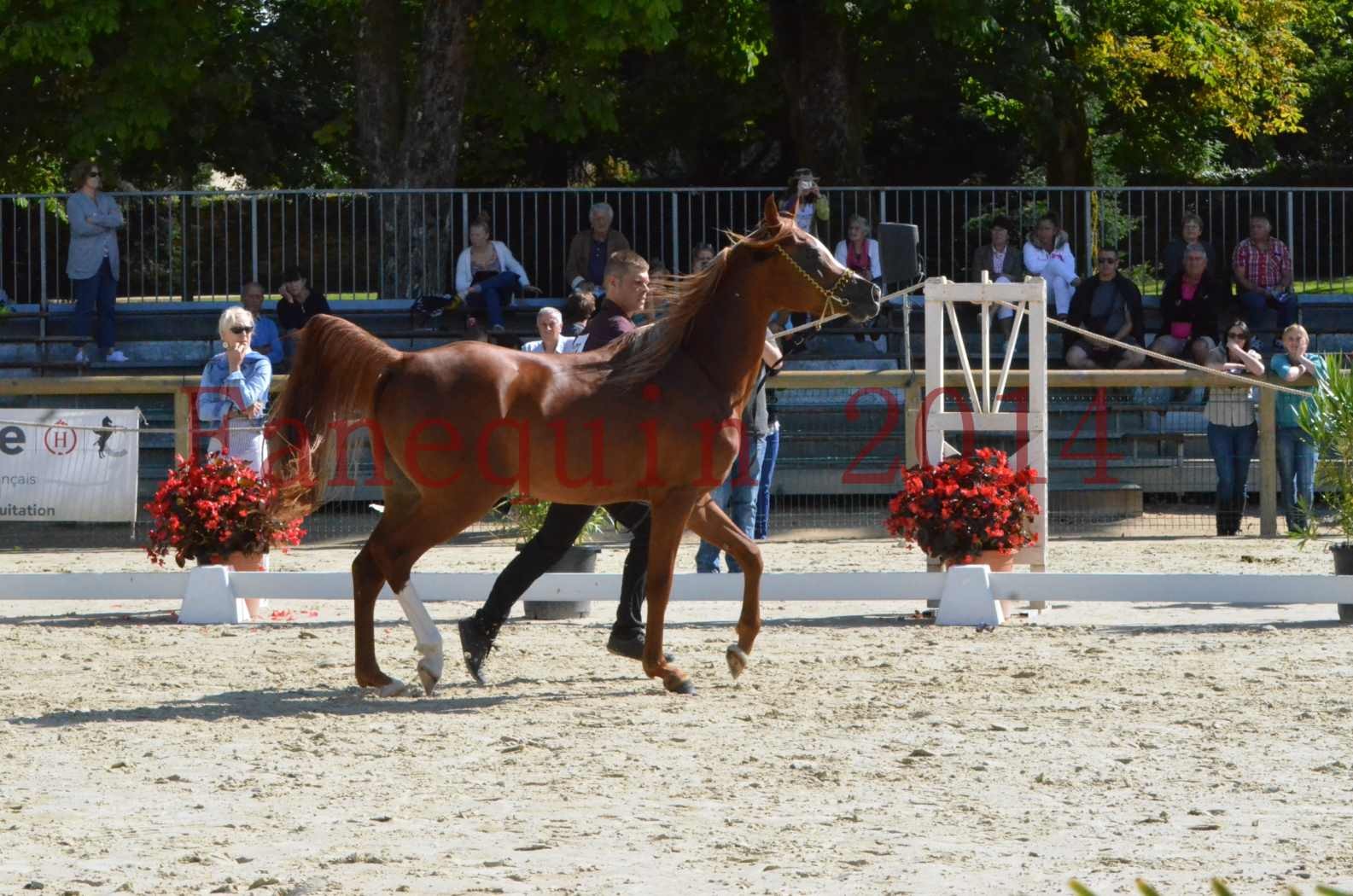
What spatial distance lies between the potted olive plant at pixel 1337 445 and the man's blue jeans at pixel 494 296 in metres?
7.82

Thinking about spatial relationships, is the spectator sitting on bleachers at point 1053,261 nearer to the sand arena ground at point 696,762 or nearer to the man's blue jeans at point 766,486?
the man's blue jeans at point 766,486

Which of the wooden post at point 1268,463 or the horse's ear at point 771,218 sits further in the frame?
the wooden post at point 1268,463

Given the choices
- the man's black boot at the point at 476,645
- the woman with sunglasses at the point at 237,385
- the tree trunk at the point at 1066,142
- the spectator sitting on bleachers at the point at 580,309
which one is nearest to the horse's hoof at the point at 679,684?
the man's black boot at the point at 476,645

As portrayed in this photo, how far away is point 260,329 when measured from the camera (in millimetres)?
15297

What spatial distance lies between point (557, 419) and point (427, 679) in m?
1.13

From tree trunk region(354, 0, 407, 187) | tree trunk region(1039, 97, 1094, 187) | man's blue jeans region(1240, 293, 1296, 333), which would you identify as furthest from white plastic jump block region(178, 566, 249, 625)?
tree trunk region(1039, 97, 1094, 187)

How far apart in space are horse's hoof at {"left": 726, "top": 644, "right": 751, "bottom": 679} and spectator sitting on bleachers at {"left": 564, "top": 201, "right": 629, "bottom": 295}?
9121 millimetres

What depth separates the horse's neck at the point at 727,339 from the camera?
7.54 meters

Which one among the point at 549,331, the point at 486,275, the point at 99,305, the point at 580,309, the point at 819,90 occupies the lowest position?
the point at 549,331

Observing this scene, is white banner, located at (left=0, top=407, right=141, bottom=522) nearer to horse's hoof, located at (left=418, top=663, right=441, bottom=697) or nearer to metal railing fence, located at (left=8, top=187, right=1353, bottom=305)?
metal railing fence, located at (left=8, top=187, right=1353, bottom=305)

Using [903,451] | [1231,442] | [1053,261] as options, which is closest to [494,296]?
[903,451]

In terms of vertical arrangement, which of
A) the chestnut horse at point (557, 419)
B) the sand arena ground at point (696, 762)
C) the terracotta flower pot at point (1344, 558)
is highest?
the chestnut horse at point (557, 419)

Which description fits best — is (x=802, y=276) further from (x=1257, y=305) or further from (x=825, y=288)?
(x=1257, y=305)

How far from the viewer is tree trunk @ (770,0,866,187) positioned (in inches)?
772
